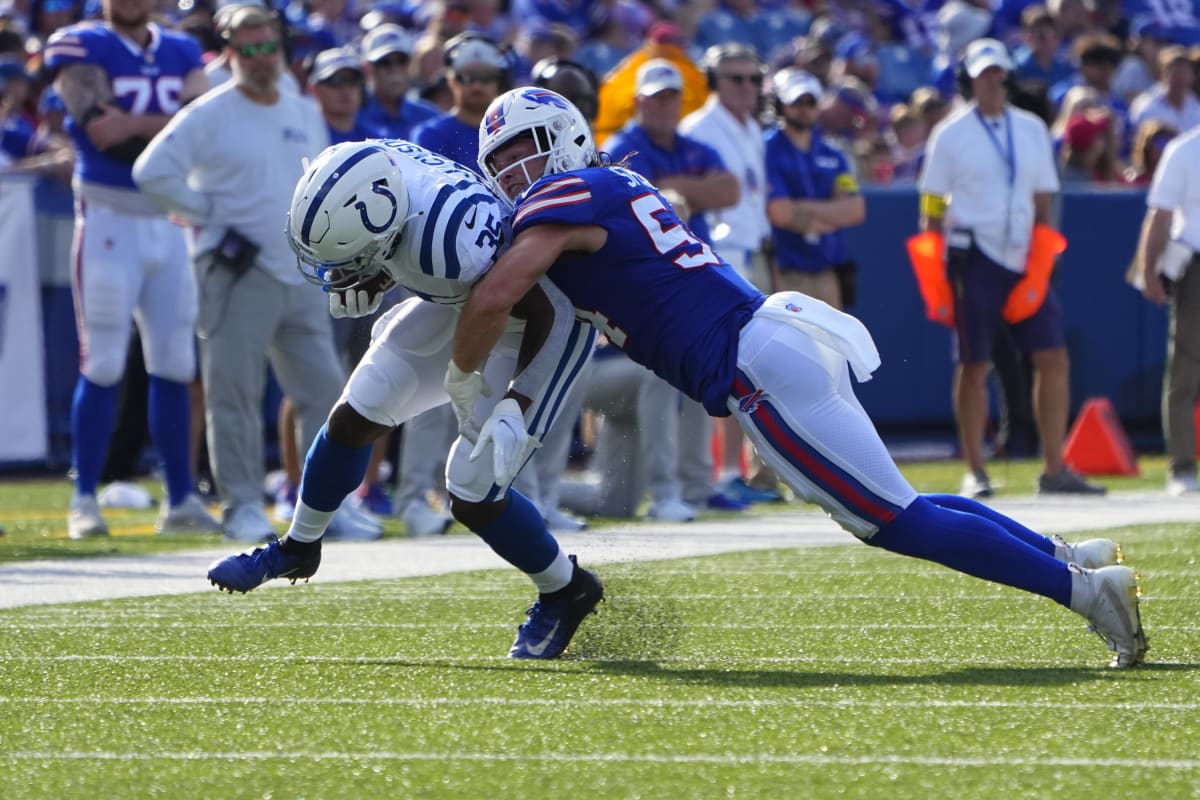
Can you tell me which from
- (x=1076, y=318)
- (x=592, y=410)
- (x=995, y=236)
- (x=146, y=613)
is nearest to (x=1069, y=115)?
(x=1076, y=318)

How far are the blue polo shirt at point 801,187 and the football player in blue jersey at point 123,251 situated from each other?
2.76 m

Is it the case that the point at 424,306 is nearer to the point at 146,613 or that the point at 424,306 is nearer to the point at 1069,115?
the point at 146,613

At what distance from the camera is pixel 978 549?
439 cm

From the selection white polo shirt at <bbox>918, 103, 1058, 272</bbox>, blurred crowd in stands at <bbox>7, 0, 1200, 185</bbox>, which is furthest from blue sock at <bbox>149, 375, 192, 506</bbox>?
white polo shirt at <bbox>918, 103, 1058, 272</bbox>

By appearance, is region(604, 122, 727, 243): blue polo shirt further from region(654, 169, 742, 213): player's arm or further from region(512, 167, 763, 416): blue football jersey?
region(512, 167, 763, 416): blue football jersey

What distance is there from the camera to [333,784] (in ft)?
11.0

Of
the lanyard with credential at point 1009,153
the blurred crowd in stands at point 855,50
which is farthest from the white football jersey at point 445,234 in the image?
the lanyard with credential at point 1009,153

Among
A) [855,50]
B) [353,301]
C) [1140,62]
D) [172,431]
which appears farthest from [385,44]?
[1140,62]

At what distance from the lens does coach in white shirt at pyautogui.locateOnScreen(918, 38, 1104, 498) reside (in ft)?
30.8

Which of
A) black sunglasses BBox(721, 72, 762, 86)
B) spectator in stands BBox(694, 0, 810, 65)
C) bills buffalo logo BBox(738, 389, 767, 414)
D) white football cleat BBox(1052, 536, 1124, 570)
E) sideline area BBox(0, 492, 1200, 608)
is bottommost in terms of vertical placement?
sideline area BBox(0, 492, 1200, 608)

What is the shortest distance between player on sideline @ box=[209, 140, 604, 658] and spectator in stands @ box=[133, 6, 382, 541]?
274 cm

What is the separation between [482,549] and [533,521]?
267cm

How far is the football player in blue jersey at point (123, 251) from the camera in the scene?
26.4 ft

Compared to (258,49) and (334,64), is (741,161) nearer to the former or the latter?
(334,64)
